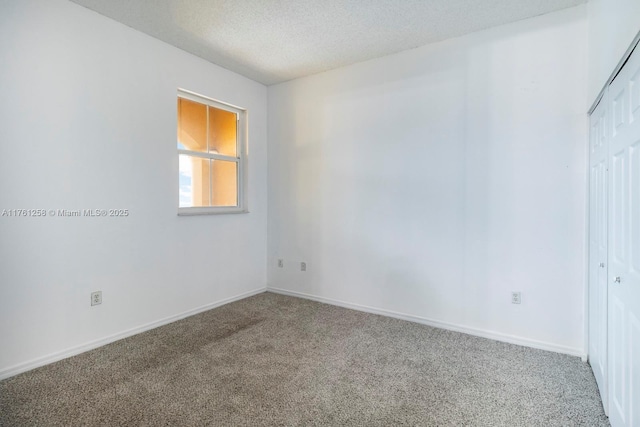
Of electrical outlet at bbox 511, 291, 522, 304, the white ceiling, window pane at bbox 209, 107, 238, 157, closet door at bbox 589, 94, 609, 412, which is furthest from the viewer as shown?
window pane at bbox 209, 107, 238, 157

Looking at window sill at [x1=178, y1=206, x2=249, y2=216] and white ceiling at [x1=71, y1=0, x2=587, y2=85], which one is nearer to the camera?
white ceiling at [x1=71, y1=0, x2=587, y2=85]

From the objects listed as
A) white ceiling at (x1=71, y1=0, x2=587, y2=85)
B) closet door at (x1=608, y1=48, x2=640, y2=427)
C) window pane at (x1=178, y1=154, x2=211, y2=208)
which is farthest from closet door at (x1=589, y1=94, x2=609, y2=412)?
window pane at (x1=178, y1=154, x2=211, y2=208)

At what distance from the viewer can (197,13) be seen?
2.56 meters

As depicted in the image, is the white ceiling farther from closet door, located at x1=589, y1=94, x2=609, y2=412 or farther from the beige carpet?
the beige carpet

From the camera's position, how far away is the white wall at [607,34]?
1.39 meters

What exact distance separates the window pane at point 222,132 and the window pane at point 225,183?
15cm

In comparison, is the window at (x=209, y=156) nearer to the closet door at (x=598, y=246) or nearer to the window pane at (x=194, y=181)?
the window pane at (x=194, y=181)

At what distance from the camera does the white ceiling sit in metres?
2.45

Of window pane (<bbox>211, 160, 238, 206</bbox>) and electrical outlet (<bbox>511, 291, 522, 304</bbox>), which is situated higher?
window pane (<bbox>211, 160, 238, 206</bbox>)

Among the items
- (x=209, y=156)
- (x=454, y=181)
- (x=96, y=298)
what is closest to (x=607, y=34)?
(x=454, y=181)

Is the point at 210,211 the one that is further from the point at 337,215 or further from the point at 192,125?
the point at 337,215

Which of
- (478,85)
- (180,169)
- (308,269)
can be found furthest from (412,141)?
(180,169)

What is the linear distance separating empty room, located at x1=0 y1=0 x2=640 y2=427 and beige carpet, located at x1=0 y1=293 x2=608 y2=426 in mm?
16

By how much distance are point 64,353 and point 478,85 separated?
157 inches
